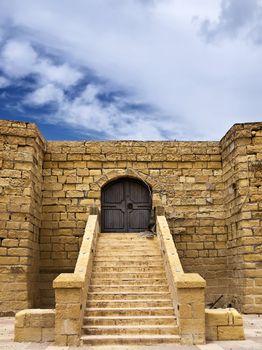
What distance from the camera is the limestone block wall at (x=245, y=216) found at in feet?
33.0

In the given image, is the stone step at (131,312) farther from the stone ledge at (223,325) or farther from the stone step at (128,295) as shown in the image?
the stone ledge at (223,325)

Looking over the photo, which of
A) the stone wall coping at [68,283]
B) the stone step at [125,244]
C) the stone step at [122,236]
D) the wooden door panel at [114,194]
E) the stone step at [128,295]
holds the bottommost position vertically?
the stone step at [128,295]

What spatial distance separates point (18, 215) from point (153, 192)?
146 inches

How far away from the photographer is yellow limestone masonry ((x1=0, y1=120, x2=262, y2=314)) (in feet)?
33.3

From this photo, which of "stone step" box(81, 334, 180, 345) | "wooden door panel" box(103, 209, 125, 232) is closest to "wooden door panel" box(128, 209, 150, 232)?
"wooden door panel" box(103, 209, 125, 232)

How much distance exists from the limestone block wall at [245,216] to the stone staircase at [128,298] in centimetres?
209

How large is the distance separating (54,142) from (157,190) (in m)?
3.16

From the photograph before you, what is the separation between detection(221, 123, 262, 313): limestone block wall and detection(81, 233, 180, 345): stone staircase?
6.84 feet

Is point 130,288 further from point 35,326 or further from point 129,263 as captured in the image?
point 35,326

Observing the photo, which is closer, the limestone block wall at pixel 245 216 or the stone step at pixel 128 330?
the stone step at pixel 128 330

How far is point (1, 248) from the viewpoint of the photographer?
1001cm

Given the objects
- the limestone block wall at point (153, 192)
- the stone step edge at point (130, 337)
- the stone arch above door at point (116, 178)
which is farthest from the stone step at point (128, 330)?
the stone arch above door at point (116, 178)

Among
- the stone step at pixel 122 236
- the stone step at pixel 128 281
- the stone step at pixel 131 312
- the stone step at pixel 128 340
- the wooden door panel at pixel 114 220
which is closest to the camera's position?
the stone step at pixel 128 340

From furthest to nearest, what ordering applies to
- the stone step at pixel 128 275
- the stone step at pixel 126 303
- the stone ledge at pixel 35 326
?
1. the stone step at pixel 128 275
2. the stone step at pixel 126 303
3. the stone ledge at pixel 35 326
